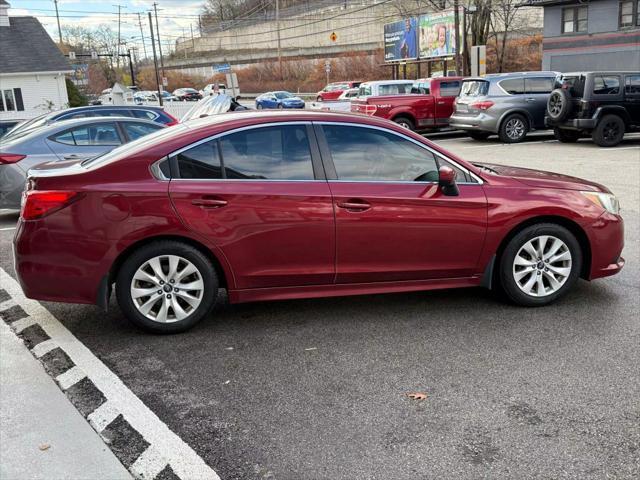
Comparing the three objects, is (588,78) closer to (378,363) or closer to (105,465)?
A: (378,363)

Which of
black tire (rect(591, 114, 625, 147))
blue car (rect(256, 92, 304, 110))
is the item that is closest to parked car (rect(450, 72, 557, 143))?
black tire (rect(591, 114, 625, 147))

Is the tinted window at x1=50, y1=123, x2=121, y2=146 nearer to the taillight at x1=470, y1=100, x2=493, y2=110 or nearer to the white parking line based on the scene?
the white parking line

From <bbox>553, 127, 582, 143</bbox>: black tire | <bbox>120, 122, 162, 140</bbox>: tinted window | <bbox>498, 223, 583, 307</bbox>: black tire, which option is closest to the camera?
<bbox>498, 223, 583, 307</bbox>: black tire

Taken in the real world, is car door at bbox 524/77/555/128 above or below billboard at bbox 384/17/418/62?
below

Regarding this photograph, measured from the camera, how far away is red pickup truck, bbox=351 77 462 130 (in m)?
20.2

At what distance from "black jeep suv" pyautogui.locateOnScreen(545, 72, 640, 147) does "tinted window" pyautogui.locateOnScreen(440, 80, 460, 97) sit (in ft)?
15.7

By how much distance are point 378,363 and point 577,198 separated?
2.25 metres

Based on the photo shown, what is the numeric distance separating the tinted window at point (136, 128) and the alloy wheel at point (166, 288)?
556 centimetres

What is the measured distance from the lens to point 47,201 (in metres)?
4.56

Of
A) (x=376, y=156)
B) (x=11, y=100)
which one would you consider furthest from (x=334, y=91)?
(x=376, y=156)

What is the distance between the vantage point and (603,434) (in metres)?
3.35

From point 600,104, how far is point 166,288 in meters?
14.6

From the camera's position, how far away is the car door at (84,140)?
9.12 metres

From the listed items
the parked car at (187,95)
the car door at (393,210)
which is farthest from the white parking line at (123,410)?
the parked car at (187,95)
